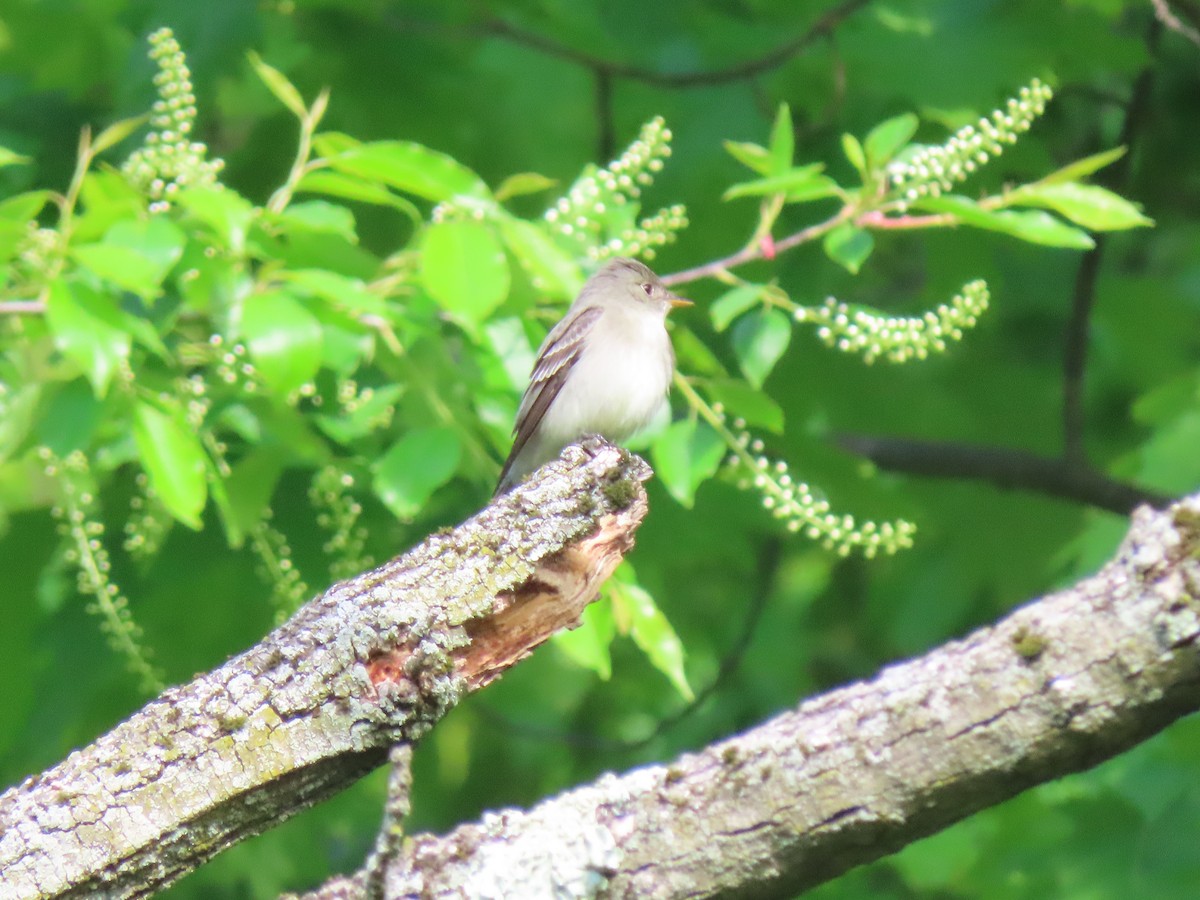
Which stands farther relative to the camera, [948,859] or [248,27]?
[948,859]

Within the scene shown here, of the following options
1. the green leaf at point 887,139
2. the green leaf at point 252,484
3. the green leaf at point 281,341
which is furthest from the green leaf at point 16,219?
the green leaf at point 887,139

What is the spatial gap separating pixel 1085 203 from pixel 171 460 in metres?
2.62

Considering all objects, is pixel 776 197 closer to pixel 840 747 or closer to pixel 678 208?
pixel 678 208

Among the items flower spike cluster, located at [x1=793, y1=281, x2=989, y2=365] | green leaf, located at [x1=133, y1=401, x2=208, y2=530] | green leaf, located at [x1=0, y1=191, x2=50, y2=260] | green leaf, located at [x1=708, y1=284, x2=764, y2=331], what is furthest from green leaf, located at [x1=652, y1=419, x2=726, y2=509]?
green leaf, located at [x1=0, y1=191, x2=50, y2=260]

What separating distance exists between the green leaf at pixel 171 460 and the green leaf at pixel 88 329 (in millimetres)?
198

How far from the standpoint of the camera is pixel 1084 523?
24.0 ft

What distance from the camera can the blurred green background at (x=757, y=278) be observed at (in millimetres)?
5336

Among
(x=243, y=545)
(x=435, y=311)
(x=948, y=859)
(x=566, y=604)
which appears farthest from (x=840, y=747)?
(x=948, y=859)

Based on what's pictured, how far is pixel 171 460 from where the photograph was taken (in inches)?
148

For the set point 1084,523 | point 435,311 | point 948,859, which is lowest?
point 948,859

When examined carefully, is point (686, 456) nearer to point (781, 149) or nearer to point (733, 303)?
point (733, 303)

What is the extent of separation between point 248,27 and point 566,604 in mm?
3422

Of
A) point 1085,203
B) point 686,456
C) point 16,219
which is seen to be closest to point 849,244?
point 1085,203

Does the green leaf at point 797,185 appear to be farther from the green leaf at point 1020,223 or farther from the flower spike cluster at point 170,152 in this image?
the flower spike cluster at point 170,152
